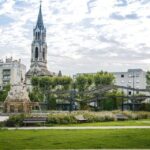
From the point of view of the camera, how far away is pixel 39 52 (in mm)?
153750

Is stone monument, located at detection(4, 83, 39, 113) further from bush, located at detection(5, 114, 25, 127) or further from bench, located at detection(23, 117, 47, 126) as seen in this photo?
bench, located at detection(23, 117, 47, 126)

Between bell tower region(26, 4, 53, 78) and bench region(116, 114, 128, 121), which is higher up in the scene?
bell tower region(26, 4, 53, 78)

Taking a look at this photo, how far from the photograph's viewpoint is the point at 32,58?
504 ft

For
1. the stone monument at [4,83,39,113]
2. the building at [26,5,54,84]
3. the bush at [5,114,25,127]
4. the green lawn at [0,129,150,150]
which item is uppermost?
the building at [26,5,54,84]

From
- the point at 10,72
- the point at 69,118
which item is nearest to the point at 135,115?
the point at 69,118

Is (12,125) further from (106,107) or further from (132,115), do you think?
(106,107)

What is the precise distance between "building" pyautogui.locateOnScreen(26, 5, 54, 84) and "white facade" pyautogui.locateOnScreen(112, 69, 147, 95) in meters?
23.4

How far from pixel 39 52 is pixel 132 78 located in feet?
107

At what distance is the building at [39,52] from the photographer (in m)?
148

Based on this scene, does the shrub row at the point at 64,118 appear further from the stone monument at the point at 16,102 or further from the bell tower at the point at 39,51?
the bell tower at the point at 39,51

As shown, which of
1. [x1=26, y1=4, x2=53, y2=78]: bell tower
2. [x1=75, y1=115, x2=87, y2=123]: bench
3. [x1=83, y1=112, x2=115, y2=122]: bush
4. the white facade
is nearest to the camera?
[x1=75, y1=115, x2=87, y2=123]: bench

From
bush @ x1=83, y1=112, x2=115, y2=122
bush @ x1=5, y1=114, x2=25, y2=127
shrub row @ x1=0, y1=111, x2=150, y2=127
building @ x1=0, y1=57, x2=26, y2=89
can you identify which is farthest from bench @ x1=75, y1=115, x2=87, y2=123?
building @ x1=0, y1=57, x2=26, y2=89

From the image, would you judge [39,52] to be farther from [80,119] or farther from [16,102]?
[80,119]

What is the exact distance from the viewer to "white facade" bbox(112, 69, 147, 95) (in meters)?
146
